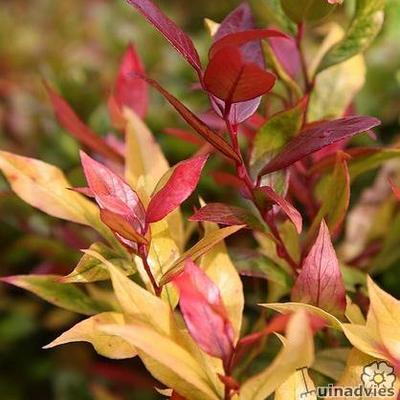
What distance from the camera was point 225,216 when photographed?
64 cm

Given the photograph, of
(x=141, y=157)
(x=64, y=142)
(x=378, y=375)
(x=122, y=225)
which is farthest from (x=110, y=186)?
(x=64, y=142)

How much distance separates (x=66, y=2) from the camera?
1933 mm

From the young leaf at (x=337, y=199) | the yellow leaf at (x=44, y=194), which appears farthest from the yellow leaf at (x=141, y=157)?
the young leaf at (x=337, y=199)

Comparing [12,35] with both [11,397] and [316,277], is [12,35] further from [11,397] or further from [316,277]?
[316,277]

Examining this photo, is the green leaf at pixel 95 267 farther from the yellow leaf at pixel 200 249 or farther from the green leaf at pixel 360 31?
the green leaf at pixel 360 31

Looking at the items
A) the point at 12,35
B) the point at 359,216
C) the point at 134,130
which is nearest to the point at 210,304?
the point at 134,130

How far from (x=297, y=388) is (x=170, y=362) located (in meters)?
0.12

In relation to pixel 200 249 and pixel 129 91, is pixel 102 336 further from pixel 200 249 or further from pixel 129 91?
pixel 129 91

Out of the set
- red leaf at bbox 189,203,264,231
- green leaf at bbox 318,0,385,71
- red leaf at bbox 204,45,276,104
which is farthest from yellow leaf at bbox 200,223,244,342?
green leaf at bbox 318,0,385,71

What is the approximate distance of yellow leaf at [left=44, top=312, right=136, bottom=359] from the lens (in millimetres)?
616

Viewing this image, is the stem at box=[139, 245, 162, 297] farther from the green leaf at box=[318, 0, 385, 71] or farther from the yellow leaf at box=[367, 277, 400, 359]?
the green leaf at box=[318, 0, 385, 71]

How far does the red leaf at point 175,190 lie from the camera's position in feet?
2.04

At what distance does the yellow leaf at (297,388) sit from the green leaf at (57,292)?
0.22 m

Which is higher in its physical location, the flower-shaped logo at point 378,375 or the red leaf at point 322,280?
the red leaf at point 322,280
